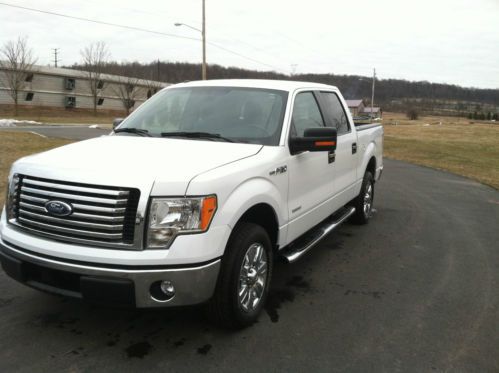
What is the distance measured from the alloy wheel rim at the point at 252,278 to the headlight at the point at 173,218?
0.58 m

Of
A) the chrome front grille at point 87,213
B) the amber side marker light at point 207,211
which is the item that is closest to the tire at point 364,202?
the amber side marker light at point 207,211

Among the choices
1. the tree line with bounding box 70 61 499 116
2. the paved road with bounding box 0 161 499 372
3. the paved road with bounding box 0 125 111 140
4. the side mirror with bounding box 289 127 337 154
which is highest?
the tree line with bounding box 70 61 499 116

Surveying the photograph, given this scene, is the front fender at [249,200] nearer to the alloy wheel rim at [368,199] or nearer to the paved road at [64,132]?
the alloy wheel rim at [368,199]

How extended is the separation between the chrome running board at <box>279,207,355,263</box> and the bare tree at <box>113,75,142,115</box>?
61026mm

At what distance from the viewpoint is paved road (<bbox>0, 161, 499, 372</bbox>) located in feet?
9.82

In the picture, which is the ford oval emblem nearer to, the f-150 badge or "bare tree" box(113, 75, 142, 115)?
the f-150 badge

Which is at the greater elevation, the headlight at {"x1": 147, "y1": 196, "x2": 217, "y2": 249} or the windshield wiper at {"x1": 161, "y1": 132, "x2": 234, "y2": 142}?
the windshield wiper at {"x1": 161, "y1": 132, "x2": 234, "y2": 142}

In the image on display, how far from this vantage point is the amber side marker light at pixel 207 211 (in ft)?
9.39

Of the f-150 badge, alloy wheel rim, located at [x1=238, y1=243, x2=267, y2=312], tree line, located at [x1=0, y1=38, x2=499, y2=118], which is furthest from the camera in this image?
tree line, located at [x1=0, y1=38, x2=499, y2=118]

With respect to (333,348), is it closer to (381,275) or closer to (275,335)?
(275,335)

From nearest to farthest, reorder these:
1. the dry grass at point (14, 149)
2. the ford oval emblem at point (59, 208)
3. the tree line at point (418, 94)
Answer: the ford oval emblem at point (59, 208), the dry grass at point (14, 149), the tree line at point (418, 94)

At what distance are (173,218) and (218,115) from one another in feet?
5.31

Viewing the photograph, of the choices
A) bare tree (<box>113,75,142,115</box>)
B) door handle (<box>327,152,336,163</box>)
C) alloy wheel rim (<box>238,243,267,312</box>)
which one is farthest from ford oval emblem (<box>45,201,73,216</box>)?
bare tree (<box>113,75,142,115</box>)

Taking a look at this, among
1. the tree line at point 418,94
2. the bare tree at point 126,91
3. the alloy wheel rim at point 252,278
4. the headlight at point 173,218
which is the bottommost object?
the alloy wheel rim at point 252,278
